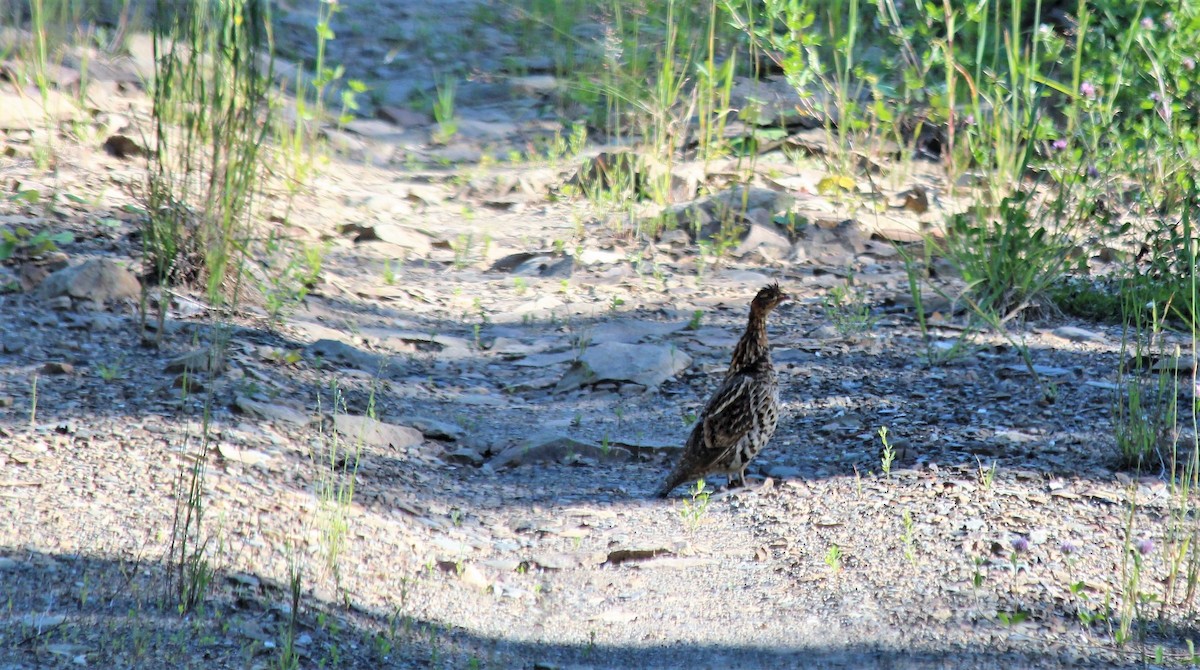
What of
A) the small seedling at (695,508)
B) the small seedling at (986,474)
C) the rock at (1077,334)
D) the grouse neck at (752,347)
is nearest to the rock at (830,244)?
the rock at (1077,334)

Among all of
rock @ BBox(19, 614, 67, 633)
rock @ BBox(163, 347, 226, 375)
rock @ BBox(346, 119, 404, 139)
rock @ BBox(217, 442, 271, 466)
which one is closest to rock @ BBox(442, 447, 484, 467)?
rock @ BBox(217, 442, 271, 466)

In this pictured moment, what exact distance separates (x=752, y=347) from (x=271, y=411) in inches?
70.6

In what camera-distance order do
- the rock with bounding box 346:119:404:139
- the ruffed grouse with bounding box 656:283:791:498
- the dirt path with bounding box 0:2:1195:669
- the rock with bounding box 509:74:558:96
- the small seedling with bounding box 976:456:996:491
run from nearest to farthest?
the dirt path with bounding box 0:2:1195:669 → the small seedling with bounding box 976:456:996:491 → the ruffed grouse with bounding box 656:283:791:498 → the rock with bounding box 346:119:404:139 → the rock with bounding box 509:74:558:96

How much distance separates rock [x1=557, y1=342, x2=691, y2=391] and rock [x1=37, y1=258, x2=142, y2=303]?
1.96 meters

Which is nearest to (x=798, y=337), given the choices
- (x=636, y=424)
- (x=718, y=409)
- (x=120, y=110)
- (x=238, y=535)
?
(x=636, y=424)

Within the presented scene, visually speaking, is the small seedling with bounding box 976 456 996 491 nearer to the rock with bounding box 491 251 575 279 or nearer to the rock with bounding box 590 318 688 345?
the rock with bounding box 590 318 688 345

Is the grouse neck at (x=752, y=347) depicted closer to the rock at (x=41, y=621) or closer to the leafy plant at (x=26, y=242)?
the rock at (x=41, y=621)

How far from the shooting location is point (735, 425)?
427 cm

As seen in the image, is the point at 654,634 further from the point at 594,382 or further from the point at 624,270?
the point at 624,270

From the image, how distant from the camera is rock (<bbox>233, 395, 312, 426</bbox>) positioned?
4543 mm

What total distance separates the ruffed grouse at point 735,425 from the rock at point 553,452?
389 mm

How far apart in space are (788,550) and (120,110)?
5815 mm

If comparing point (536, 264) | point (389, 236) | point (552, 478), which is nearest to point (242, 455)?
point (552, 478)

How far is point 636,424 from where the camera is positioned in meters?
5.18
